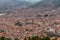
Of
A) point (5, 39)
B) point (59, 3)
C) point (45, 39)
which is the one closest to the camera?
point (45, 39)

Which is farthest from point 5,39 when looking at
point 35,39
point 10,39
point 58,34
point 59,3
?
point 59,3

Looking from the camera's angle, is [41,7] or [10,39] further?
[41,7]

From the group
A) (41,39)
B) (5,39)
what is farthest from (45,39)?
(5,39)

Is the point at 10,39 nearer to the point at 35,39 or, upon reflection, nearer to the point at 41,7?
the point at 35,39

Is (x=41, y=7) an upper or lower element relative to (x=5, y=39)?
lower

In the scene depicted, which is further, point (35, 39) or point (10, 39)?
point (10, 39)

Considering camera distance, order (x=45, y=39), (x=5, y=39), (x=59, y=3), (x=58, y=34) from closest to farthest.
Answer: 1. (x=45, y=39)
2. (x=5, y=39)
3. (x=58, y=34)
4. (x=59, y=3)

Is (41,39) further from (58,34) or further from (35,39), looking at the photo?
(58,34)

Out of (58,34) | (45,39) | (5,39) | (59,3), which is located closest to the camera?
(45,39)

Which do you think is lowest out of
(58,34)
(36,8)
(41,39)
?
(36,8)
